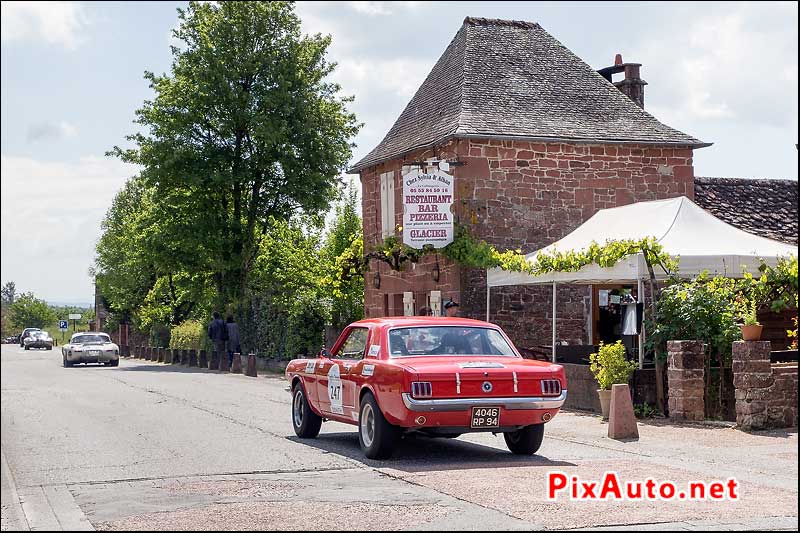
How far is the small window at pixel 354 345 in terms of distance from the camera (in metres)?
13.2

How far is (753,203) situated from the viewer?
31.6m

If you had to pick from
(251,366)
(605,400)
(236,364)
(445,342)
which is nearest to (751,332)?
(605,400)

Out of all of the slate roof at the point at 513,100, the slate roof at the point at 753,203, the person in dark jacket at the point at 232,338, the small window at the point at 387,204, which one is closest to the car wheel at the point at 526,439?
the slate roof at the point at 513,100

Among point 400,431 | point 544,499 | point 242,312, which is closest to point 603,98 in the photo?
point 242,312

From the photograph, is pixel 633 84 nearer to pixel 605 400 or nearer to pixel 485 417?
pixel 605 400

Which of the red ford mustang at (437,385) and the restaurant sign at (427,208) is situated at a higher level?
the restaurant sign at (427,208)

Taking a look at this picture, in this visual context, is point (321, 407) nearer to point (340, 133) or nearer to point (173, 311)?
point (340, 133)

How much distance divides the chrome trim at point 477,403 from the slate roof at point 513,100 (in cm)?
1542

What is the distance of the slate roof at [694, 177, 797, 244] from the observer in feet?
99.2

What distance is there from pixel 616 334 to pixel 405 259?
5.41m

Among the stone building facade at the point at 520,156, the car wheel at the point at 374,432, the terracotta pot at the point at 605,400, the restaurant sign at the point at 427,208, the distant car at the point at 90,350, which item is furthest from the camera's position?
the distant car at the point at 90,350

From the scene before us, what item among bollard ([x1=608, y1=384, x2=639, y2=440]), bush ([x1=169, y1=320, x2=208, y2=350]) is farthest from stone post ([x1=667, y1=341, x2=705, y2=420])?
bush ([x1=169, y1=320, x2=208, y2=350])

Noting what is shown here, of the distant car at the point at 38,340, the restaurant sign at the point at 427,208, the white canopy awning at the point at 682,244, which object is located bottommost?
the distant car at the point at 38,340

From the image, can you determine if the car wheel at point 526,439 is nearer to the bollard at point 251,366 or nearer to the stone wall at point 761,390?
the stone wall at point 761,390
